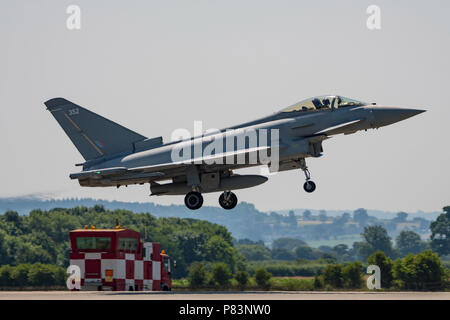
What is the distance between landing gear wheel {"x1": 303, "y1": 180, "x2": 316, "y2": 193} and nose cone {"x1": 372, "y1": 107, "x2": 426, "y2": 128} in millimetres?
3049

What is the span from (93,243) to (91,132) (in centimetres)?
472

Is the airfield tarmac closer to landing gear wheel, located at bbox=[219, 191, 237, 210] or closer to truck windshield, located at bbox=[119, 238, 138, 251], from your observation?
truck windshield, located at bbox=[119, 238, 138, 251]

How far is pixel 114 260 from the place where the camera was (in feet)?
92.4

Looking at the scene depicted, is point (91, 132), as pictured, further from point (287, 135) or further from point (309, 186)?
point (309, 186)

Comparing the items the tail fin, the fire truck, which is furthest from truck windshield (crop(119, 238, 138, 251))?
the tail fin

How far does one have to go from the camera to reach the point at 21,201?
38.0 m

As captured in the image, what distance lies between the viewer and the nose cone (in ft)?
92.4

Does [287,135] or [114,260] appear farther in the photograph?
[287,135]

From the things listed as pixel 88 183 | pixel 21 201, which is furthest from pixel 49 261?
pixel 88 183

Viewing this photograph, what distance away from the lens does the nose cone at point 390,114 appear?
28.2 meters

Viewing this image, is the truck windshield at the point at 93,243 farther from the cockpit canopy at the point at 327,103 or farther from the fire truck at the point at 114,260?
the cockpit canopy at the point at 327,103

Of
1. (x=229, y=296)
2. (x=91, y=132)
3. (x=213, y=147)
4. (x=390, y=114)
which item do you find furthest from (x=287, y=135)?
(x=229, y=296)
